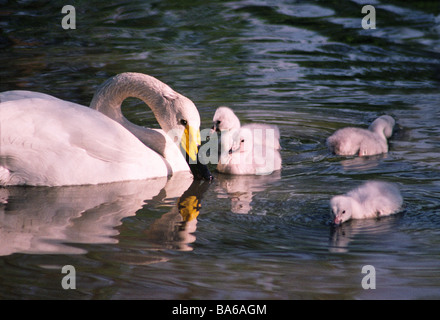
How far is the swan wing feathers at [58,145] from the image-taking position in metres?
6.07

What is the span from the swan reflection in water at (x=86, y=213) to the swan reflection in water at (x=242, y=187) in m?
0.19

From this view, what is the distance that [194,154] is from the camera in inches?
258

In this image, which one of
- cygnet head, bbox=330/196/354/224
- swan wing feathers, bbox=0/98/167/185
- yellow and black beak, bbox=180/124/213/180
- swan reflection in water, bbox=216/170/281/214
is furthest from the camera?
yellow and black beak, bbox=180/124/213/180

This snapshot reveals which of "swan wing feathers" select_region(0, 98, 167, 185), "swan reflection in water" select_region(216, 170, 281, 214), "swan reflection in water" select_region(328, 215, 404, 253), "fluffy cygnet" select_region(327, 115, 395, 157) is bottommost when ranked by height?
"swan reflection in water" select_region(328, 215, 404, 253)

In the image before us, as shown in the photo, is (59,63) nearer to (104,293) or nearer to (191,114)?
(191,114)

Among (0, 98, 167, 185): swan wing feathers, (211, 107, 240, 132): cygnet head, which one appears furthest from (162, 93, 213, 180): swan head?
(211, 107, 240, 132): cygnet head

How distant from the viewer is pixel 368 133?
23.4 feet

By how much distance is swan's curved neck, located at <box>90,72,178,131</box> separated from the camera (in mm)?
6777

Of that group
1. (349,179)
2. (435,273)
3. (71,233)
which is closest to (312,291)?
(435,273)

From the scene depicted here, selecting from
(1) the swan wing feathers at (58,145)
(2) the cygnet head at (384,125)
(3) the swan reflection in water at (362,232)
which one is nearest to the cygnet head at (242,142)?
(1) the swan wing feathers at (58,145)

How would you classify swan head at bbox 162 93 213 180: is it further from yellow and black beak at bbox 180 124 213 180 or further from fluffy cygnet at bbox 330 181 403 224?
fluffy cygnet at bbox 330 181 403 224

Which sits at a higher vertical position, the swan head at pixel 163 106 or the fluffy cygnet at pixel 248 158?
the swan head at pixel 163 106

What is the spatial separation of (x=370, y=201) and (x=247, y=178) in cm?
154

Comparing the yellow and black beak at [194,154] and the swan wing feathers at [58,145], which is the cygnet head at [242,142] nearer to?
the yellow and black beak at [194,154]
